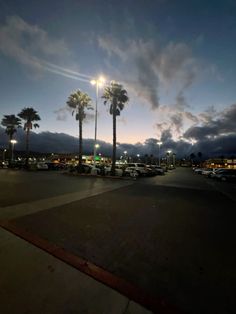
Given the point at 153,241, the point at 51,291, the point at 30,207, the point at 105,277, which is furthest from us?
the point at 30,207

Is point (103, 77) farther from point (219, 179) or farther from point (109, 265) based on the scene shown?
point (109, 265)

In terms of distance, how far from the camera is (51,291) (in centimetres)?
324

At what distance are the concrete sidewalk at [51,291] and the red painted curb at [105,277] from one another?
0.10 metres

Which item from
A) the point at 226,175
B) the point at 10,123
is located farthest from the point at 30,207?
the point at 10,123

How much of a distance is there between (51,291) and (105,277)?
0.93 m

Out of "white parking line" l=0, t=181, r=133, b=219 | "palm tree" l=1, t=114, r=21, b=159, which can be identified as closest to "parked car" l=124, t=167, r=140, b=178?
"white parking line" l=0, t=181, r=133, b=219

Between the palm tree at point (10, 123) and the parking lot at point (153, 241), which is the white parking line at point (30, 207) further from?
the palm tree at point (10, 123)

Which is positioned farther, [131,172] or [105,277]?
[131,172]

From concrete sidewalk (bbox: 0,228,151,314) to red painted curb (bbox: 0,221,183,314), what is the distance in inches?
3.8

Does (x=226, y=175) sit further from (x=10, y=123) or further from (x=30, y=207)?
(x=10, y=123)

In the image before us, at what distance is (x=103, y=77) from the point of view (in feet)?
82.4

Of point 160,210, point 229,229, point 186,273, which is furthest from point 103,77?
point 186,273

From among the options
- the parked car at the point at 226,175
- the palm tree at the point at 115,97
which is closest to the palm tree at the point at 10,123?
the palm tree at the point at 115,97

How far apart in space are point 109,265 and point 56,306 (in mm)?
1441
